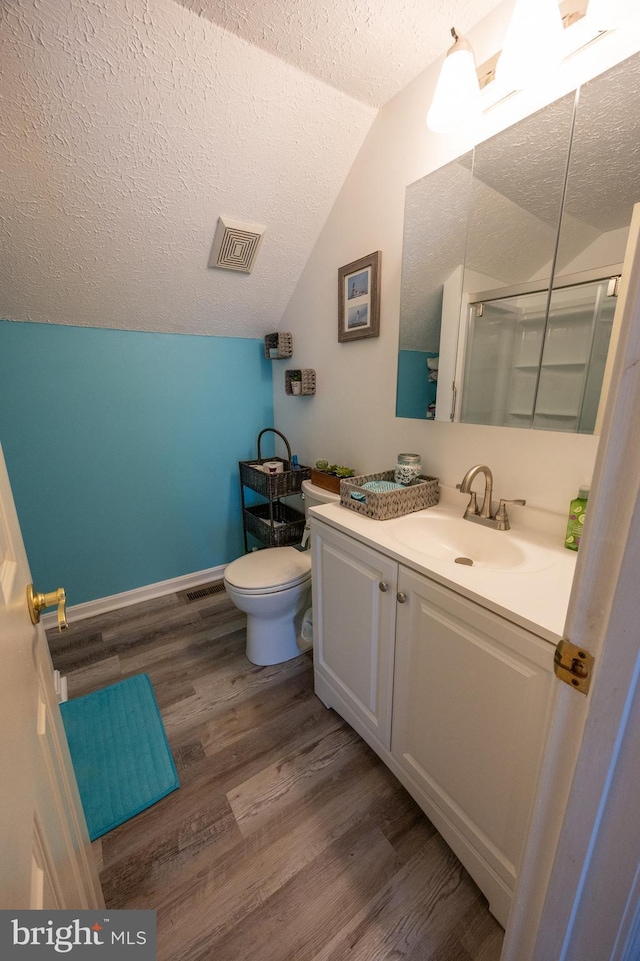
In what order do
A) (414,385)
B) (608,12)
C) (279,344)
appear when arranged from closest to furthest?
(608,12), (414,385), (279,344)

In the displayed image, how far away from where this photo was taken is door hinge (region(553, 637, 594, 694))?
46 cm

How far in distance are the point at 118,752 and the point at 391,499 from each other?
4.56 ft

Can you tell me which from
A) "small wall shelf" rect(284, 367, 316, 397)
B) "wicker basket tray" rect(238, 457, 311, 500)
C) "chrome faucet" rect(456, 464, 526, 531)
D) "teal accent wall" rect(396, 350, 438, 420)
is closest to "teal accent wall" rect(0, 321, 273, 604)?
"wicker basket tray" rect(238, 457, 311, 500)

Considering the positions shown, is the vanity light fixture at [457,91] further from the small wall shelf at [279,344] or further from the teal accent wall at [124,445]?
the teal accent wall at [124,445]

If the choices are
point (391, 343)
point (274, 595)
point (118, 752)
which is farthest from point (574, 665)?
point (118, 752)

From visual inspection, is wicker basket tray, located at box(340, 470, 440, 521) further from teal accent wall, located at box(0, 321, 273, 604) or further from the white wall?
teal accent wall, located at box(0, 321, 273, 604)

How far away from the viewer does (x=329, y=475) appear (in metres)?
1.79

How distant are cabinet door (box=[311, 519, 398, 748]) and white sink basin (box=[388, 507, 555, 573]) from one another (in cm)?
15

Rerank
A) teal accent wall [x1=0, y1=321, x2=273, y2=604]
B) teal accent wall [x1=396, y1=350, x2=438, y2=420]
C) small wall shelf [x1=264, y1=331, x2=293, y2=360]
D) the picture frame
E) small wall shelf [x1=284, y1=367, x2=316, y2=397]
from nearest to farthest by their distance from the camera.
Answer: teal accent wall [x1=396, y1=350, x2=438, y2=420], the picture frame, teal accent wall [x1=0, y1=321, x2=273, y2=604], small wall shelf [x1=284, y1=367, x2=316, y2=397], small wall shelf [x1=264, y1=331, x2=293, y2=360]

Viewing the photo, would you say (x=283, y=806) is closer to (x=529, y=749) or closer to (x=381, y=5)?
(x=529, y=749)

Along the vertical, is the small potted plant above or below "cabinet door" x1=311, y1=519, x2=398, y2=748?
above

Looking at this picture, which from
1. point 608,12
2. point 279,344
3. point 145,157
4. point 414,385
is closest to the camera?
point 608,12

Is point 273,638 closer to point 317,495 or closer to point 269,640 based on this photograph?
point 269,640

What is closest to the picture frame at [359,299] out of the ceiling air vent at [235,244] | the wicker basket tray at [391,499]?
the ceiling air vent at [235,244]
